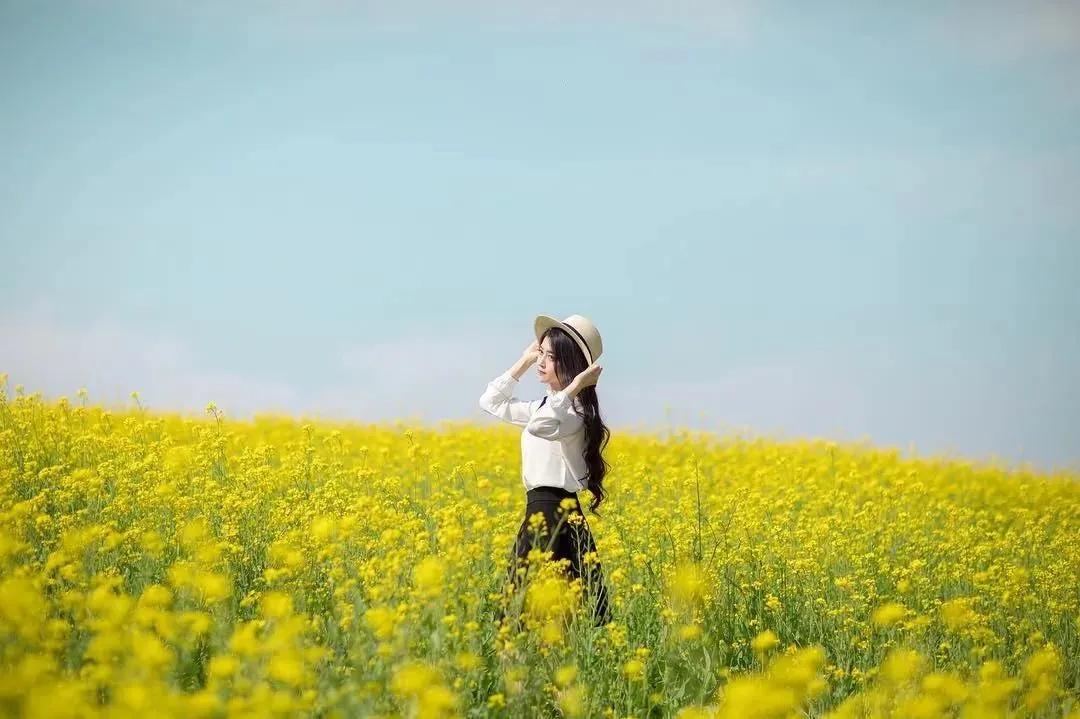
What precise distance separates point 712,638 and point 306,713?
102 inches

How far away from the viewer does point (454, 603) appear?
14.4ft

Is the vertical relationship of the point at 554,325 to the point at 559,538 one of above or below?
above

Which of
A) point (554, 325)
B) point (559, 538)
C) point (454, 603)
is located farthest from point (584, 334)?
point (454, 603)

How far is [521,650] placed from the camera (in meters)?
4.53

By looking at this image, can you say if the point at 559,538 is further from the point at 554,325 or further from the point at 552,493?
the point at 554,325

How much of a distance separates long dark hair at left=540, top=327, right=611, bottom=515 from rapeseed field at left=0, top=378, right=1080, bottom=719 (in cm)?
34

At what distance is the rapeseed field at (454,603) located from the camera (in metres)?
Result: 3.47

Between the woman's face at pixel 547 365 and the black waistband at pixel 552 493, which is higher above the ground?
the woman's face at pixel 547 365

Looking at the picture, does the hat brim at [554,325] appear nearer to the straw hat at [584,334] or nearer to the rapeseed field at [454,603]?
the straw hat at [584,334]

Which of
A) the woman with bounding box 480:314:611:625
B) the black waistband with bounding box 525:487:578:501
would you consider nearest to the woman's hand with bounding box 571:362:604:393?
the woman with bounding box 480:314:611:625

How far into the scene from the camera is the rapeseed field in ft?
11.4

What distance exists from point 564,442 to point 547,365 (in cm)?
47

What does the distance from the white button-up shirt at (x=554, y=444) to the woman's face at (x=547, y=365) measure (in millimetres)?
85

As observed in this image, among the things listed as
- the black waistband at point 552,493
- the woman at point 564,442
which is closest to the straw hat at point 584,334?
the woman at point 564,442
